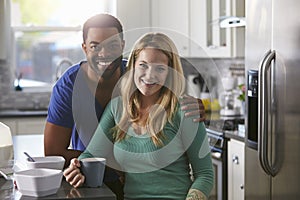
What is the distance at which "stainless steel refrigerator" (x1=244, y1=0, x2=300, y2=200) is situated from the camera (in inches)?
99.0

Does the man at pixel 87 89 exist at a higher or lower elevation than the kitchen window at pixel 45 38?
lower

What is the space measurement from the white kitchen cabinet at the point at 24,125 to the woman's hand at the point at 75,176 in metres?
3.16

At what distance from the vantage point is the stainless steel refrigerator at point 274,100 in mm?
2514

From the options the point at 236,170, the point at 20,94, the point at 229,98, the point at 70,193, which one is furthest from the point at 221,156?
the point at 20,94

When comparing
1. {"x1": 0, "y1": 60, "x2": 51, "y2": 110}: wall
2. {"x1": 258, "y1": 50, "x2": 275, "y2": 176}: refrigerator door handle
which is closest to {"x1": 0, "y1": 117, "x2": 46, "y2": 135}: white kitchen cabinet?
{"x1": 0, "y1": 60, "x2": 51, "y2": 110}: wall

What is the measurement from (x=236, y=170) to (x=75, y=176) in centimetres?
203

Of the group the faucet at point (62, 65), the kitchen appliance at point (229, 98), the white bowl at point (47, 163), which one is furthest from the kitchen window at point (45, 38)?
the white bowl at point (47, 163)

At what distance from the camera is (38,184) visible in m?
1.69

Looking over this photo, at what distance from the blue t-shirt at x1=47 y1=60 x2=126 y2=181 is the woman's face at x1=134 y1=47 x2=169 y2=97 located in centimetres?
28

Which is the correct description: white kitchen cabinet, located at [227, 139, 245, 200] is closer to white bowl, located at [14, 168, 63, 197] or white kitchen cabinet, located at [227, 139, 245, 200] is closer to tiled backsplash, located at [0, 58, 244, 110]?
tiled backsplash, located at [0, 58, 244, 110]

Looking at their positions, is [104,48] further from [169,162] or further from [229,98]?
[229,98]

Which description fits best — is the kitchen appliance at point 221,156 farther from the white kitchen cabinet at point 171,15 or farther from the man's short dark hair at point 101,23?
the man's short dark hair at point 101,23

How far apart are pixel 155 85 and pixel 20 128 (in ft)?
10.3

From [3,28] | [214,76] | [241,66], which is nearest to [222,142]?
[241,66]
